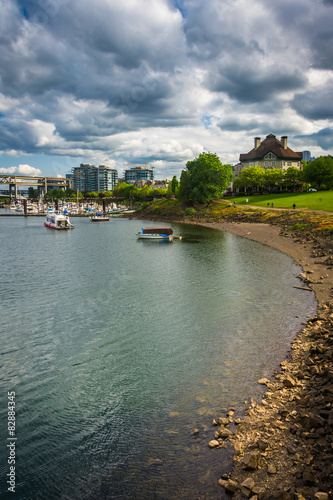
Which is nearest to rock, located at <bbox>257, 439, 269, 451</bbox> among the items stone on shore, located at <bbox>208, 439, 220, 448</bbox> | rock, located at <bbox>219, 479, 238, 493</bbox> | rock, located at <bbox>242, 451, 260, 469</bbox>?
rock, located at <bbox>242, 451, 260, 469</bbox>

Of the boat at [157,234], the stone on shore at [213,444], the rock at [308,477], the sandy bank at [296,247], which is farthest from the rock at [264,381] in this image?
the boat at [157,234]

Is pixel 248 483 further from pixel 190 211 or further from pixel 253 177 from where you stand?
pixel 253 177

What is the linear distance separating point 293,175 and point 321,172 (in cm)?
1345

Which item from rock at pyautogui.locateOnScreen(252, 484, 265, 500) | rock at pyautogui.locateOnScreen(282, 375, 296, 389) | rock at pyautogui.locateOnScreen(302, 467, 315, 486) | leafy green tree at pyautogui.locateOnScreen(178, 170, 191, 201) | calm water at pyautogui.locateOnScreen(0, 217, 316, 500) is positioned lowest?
calm water at pyautogui.locateOnScreen(0, 217, 316, 500)

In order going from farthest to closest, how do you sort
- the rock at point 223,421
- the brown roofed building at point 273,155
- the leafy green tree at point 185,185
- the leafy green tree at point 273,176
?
the brown roofed building at point 273,155 → the leafy green tree at point 185,185 → the leafy green tree at point 273,176 → the rock at point 223,421

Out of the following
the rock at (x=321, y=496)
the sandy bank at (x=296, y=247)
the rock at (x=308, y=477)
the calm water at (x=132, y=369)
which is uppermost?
the sandy bank at (x=296, y=247)

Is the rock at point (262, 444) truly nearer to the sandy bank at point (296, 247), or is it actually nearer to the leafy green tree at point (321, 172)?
the sandy bank at point (296, 247)

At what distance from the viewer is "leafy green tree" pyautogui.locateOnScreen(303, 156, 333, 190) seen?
11646cm

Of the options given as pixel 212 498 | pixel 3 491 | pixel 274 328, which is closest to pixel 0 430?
pixel 3 491

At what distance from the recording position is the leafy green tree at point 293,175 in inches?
5038

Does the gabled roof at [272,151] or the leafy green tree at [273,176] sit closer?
the leafy green tree at [273,176]

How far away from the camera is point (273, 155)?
161750 millimetres

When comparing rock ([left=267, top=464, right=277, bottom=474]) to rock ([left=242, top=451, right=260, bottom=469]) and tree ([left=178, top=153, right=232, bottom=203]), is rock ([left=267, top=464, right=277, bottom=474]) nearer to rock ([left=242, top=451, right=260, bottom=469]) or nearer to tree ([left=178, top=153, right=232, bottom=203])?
rock ([left=242, top=451, right=260, bottom=469])

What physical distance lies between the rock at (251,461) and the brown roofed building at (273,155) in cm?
16676
